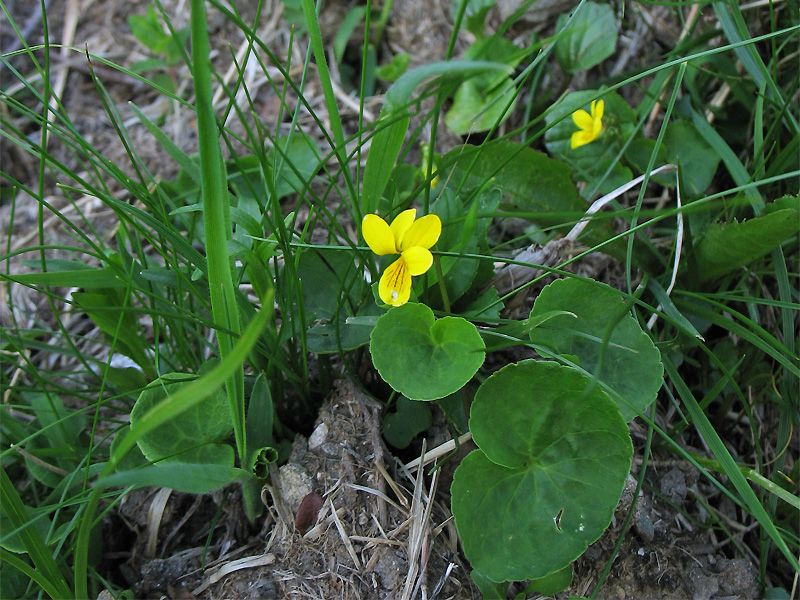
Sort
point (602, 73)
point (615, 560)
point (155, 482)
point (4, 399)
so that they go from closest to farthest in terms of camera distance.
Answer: point (155, 482), point (615, 560), point (4, 399), point (602, 73)

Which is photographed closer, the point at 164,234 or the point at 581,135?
the point at 164,234

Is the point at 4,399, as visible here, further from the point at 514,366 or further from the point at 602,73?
the point at 602,73

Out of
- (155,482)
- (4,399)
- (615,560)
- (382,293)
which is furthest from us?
(4,399)

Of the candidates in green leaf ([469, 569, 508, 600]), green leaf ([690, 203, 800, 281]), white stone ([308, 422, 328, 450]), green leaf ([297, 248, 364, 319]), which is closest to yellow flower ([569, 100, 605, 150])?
green leaf ([690, 203, 800, 281])

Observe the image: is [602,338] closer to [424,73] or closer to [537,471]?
[537,471]

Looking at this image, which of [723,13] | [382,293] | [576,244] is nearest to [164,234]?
[382,293]

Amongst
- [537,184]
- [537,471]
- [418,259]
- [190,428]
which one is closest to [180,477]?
[190,428]

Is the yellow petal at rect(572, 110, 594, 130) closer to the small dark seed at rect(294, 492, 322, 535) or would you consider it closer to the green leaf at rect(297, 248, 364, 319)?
the green leaf at rect(297, 248, 364, 319)
